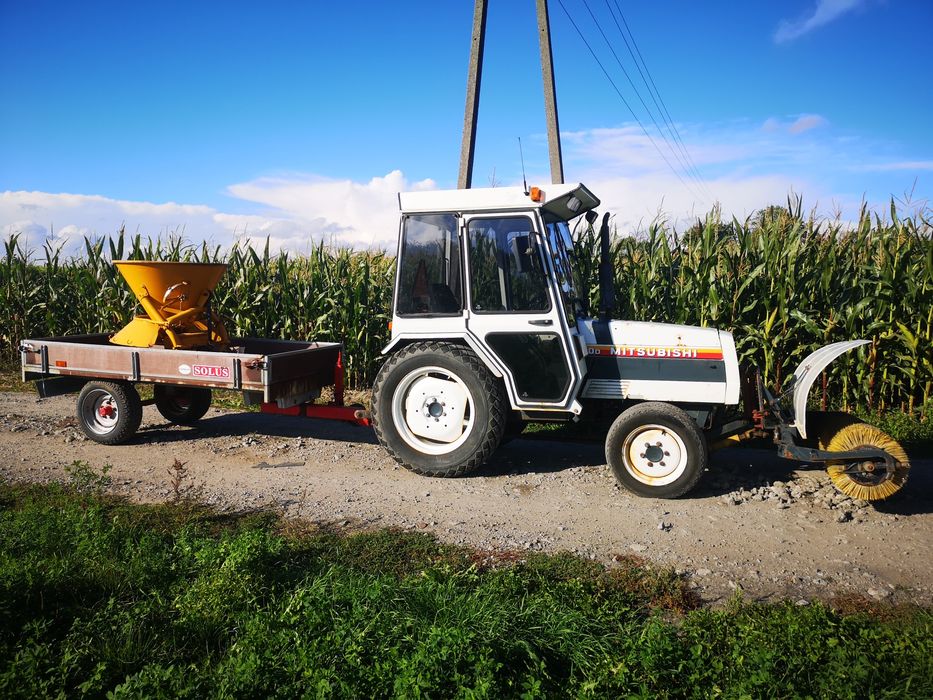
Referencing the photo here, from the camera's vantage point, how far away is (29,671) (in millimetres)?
2980

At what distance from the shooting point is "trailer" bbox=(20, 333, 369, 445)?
6605 mm

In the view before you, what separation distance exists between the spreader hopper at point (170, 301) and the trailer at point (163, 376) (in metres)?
0.18

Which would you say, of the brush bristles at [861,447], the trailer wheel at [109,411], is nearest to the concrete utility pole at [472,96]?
the trailer wheel at [109,411]

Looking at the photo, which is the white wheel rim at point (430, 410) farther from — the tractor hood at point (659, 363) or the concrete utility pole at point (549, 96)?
the concrete utility pole at point (549, 96)

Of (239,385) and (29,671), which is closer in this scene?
(29,671)

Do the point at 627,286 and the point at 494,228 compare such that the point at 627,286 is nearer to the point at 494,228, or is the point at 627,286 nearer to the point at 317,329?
the point at 494,228

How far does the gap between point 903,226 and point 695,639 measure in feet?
23.4

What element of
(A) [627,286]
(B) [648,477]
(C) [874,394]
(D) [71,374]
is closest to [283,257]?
(D) [71,374]

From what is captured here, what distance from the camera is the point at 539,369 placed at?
19.6ft

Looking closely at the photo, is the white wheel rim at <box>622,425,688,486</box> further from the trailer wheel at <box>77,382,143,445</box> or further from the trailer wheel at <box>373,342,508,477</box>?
the trailer wheel at <box>77,382,143,445</box>

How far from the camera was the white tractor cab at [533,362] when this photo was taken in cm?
579

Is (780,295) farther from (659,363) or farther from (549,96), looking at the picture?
(549,96)

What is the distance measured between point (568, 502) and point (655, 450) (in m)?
0.85

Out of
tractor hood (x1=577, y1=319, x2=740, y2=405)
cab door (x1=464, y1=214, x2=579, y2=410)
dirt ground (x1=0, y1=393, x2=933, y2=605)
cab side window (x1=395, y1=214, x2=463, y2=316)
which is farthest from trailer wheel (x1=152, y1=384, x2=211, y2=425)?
tractor hood (x1=577, y1=319, x2=740, y2=405)
